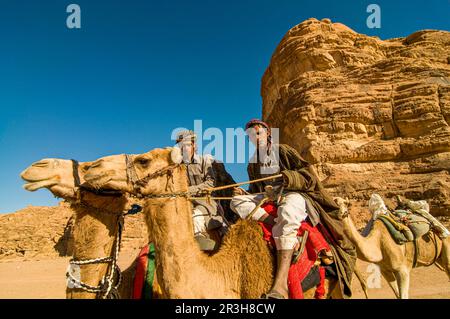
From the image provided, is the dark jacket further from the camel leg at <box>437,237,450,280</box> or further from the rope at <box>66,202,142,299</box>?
the camel leg at <box>437,237,450,280</box>

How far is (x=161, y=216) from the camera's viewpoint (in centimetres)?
276

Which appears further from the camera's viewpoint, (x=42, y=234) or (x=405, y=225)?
(x=42, y=234)

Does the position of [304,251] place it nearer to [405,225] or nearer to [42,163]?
[42,163]

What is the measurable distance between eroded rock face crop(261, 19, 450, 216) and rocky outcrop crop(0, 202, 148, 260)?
1524 centimetres

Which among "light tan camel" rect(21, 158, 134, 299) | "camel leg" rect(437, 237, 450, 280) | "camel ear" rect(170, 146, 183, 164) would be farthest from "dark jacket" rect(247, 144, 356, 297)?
"camel leg" rect(437, 237, 450, 280)

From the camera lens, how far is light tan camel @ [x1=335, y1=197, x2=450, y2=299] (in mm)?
5459

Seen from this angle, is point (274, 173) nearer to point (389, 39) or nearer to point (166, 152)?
point (166, 152)

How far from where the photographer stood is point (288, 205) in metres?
2.99

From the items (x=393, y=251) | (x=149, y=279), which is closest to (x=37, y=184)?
(x=149, y=279)

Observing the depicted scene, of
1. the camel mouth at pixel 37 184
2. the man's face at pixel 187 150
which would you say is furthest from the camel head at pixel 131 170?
the man's face at pixel 187 150

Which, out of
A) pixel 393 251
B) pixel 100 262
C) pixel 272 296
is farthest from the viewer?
pixel 393 251

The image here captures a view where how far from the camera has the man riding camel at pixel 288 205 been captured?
2801 millimetres

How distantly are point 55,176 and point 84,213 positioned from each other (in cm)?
41
